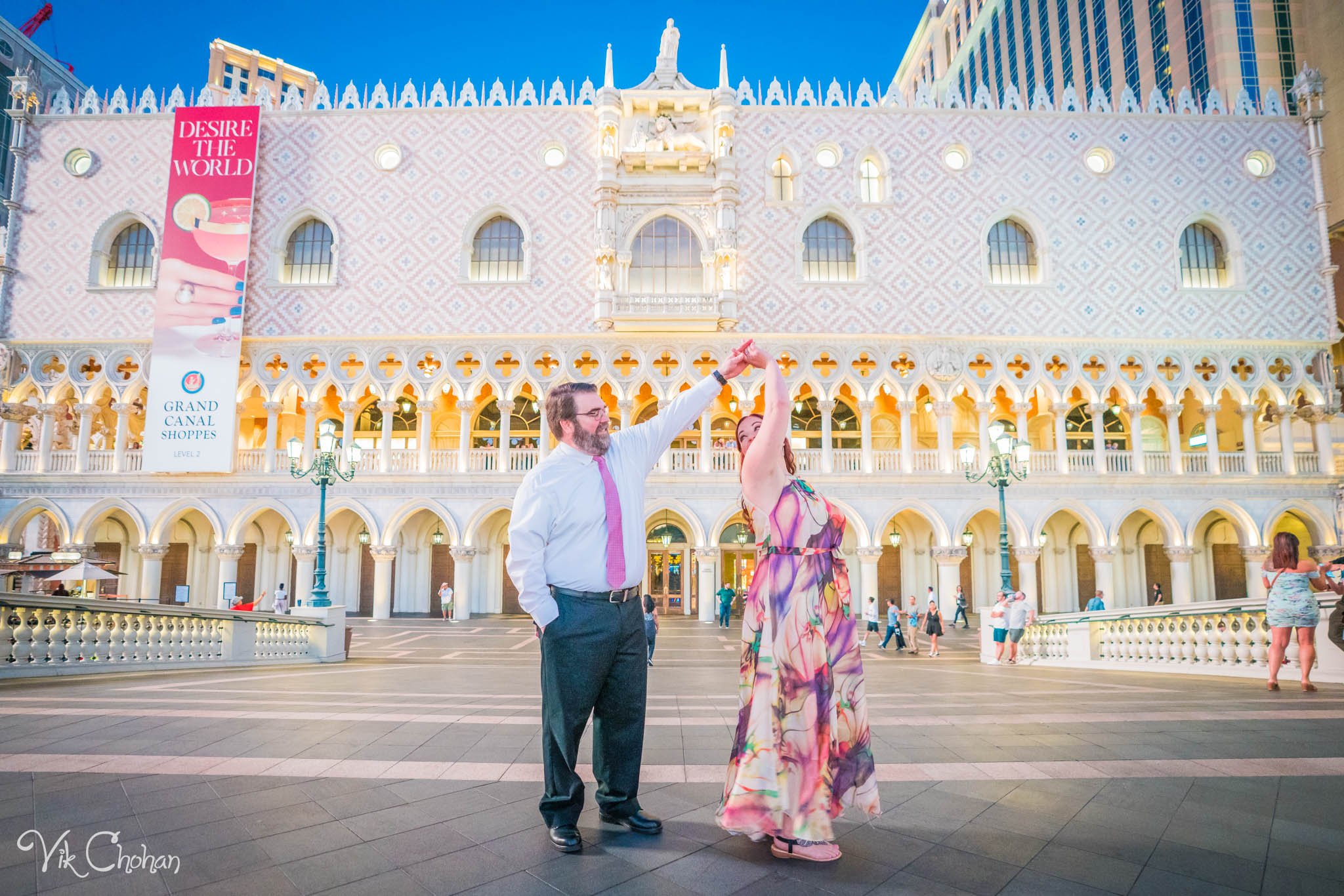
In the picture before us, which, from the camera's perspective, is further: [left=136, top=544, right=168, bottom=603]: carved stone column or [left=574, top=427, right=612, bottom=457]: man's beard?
[left=136, top=544, right=168, bottom=603]: carved stone column

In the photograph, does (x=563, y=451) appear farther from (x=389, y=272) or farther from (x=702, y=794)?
(x=389, y=272)

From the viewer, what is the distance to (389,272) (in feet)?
78.6

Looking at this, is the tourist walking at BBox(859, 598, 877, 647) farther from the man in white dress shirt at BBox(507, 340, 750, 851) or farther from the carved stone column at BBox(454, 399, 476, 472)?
the man in white dress shirt at BBox(507, 340, 750, 851)

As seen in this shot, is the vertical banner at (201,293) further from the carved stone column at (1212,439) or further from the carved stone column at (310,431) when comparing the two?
the carved stone column at (1212,439)

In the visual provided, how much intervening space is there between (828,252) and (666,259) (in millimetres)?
5158

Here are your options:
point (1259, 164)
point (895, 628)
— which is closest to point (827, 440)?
point (895, 628)

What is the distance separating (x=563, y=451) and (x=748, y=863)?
5.66ft

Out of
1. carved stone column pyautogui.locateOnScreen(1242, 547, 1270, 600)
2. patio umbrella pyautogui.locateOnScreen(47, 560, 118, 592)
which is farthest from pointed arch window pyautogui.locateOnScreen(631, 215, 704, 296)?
carved stone column pyautogui.locateOnScreen(1242, 547, 1270, 600)

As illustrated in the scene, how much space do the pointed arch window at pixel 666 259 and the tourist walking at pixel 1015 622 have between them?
45.4 ft

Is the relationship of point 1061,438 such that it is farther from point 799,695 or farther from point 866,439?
point 799,695

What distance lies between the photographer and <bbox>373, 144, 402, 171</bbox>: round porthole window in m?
24.5

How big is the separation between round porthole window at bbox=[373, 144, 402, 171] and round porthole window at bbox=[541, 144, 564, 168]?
15.3 ft

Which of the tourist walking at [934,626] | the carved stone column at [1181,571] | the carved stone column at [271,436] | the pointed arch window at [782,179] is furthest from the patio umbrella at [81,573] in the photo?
the carved stone column at [1181,571]

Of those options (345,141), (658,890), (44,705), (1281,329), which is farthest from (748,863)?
(1281,329)
